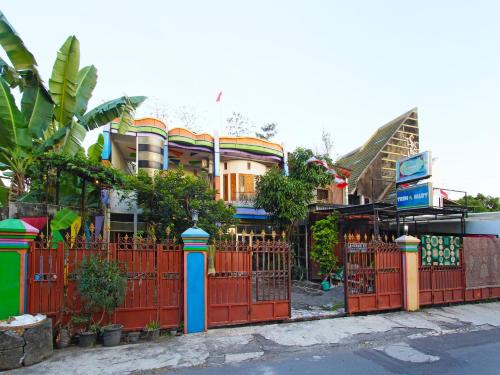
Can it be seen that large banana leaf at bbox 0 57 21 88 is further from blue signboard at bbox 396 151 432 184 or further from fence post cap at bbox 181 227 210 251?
blue signboard at bbox 396 151 432 184

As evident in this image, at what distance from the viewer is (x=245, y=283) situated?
773 centimetres

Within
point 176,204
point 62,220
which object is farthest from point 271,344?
point 176,204

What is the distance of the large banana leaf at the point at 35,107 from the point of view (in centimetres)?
943

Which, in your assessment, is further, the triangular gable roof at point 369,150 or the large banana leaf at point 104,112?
the triangular gable roof at point 369,150

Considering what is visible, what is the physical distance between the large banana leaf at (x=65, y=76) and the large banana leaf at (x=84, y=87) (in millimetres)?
361

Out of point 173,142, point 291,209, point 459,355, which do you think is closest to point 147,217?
point 173,142

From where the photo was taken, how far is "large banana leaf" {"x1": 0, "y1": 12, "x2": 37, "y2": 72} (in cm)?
841

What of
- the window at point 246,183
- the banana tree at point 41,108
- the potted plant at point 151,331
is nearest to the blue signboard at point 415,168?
the window at point 246,183

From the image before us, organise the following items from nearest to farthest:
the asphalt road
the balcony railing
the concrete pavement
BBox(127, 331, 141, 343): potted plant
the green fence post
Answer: the asphalt road < the concrete pavement < the green fence post < BBox(127, 331, 141, 343): potted plant < the balcony railing

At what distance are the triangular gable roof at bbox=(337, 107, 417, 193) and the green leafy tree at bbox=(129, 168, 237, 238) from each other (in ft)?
36.2

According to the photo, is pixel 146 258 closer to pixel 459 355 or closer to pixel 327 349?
pixel 327 349

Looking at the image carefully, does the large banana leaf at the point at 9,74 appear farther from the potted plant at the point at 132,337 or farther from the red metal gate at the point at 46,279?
the potted plant at the point at 132,337

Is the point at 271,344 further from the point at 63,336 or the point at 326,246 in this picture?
the point at 326,246

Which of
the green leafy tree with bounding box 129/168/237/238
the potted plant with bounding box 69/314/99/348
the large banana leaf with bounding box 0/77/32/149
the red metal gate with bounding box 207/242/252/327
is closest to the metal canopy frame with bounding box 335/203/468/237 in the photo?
the green leafy tree with bounding box 129/168/237/238
